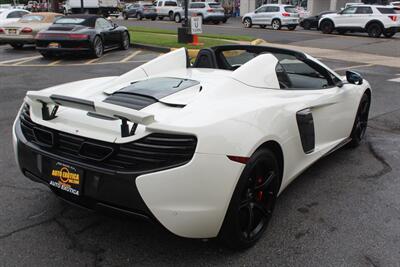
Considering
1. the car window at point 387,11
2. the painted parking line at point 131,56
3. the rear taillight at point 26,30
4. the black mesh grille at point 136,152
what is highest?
the car window at point 387,11

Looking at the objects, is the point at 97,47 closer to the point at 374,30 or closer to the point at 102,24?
the point at 102,24

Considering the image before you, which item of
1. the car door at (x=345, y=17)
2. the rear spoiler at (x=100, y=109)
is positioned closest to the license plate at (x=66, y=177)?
the rear spoiler at (x=100, y=109)

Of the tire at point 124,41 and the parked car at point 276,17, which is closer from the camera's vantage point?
the tire at point 124,41

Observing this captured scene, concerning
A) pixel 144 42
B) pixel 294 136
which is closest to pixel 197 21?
pixel 144 42

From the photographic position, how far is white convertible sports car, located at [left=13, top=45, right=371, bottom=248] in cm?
259

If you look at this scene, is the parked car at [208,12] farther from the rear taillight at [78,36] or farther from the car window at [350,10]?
the rear taillight at [78,36]

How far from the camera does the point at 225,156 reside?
2645mm

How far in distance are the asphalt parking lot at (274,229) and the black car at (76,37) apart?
8.47 m

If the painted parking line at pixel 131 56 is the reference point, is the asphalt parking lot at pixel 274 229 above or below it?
below

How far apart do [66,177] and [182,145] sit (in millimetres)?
823

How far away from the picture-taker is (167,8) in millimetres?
40031

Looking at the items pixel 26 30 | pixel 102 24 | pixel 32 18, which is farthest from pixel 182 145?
pixel 32 18

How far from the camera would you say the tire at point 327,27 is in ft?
84.9

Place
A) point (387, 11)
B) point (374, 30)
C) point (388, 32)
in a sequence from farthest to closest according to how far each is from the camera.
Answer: point (374, 30)
point (388, 32)
point (387, 11)
